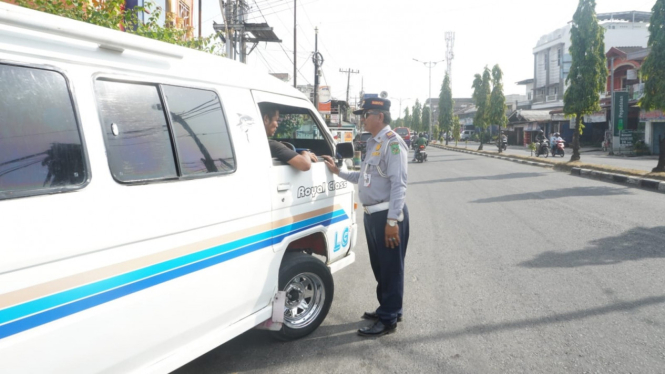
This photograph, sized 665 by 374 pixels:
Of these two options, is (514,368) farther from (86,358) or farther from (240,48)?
(240,48)

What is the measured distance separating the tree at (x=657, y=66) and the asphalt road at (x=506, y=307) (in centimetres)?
853

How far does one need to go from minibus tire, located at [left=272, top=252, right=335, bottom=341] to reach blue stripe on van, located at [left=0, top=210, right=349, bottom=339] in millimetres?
362

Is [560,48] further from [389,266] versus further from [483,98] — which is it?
[389,266]

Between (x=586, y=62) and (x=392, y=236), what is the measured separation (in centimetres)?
2103

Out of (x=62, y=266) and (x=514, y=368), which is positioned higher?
(x=62, y=266)

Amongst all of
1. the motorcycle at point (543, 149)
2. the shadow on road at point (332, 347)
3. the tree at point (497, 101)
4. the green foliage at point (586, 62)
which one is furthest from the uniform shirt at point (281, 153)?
the tree at point (497, 101)

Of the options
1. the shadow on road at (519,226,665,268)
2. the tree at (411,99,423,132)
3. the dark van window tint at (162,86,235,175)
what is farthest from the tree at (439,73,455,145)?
the dark van window tint at (162,86,235,175)

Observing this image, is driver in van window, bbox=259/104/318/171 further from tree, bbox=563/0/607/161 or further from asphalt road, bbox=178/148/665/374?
tree, bbox=563/0/607/161

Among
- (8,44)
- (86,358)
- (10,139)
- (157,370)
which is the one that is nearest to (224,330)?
(157,370)

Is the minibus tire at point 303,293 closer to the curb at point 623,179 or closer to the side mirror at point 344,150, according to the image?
the side mirror at point 344,150

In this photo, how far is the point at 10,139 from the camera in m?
1.97

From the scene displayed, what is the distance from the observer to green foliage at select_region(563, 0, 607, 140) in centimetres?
2095

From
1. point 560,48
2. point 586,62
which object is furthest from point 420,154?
point 560,48

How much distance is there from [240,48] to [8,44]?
65.8ft
